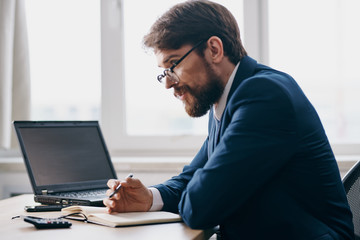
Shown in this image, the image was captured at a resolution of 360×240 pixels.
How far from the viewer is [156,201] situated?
1.44 meters

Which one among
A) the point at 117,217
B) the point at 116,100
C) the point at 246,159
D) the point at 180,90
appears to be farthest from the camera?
the point at 116,100

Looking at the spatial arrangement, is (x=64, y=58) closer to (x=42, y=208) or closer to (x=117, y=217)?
(x=42, y=208)

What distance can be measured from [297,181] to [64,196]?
0.79m

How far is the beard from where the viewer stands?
146 cm

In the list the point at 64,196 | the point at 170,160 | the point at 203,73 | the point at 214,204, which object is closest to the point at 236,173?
the point at 214,204

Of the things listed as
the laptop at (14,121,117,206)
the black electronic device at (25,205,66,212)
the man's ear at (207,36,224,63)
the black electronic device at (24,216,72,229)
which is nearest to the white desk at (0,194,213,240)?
the black electronic device at (24,216,72,229)

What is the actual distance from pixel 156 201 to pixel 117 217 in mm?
192

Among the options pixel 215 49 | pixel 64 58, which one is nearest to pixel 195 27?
pixel 215 49

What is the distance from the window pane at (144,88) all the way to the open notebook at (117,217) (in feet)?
4.42

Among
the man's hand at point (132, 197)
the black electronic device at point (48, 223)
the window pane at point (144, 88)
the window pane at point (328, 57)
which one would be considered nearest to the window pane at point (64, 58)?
the window pane at point (144, 88)

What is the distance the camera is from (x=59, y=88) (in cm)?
280

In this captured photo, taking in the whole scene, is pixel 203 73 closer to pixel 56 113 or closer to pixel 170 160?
pixel 170 160

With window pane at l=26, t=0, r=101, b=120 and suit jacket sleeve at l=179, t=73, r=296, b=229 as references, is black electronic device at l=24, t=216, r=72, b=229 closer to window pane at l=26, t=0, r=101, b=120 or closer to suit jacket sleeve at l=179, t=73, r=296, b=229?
suit jacket sleeve at l=179, t=73, r=296, b=229

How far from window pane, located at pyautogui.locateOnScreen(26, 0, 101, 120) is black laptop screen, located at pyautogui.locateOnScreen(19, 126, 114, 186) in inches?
38.3
